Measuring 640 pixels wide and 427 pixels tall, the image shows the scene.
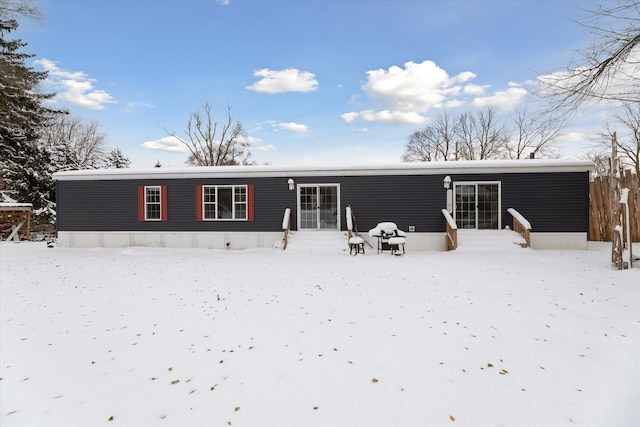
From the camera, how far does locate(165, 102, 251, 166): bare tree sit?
32.0 meters

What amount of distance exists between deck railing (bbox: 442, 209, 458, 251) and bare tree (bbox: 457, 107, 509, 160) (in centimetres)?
2195

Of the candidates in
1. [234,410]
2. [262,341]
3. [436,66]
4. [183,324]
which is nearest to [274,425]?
[234,410]

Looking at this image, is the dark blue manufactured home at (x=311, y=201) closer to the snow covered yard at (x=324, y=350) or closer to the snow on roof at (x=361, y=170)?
the snow on roof at (x=361, y=170)

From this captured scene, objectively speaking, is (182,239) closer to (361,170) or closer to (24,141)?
(361,170)

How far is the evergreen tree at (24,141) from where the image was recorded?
1706 centimetres

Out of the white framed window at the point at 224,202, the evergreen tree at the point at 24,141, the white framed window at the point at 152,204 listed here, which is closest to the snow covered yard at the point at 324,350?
the white framed window at the point at 224,202

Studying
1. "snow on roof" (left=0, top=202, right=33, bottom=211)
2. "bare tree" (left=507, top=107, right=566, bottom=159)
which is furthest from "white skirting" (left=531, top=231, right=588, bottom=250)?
"snow on roof" (left=0, top=202, right=33, bottom=211)

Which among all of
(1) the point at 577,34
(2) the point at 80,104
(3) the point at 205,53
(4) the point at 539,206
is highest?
(2) the point at 80,104

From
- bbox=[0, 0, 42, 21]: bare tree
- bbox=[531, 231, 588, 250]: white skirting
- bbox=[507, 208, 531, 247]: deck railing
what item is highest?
bbox=[0, 0, 42, 21]: bare tree

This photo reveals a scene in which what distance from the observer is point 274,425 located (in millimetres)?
2393

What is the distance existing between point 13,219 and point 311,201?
14279 mm

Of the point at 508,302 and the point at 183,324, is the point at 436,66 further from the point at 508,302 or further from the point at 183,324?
the point at 183,324

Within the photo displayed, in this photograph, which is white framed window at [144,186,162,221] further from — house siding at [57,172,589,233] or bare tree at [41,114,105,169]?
bare tree at [41,114,105,169]

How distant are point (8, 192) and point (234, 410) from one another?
23.4 meters
